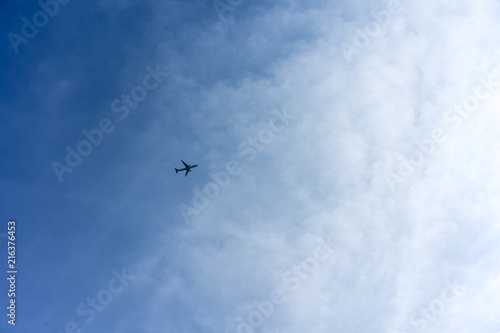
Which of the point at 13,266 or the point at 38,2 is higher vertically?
the point at 38,2

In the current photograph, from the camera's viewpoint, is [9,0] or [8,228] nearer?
[8,228]

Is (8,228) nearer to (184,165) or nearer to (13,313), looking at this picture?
(13,313)

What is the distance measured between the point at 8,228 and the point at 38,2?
2215 inches

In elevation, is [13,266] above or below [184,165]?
below

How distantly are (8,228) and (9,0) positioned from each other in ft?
185

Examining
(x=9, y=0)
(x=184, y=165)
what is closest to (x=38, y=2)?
(x=9, y=0)

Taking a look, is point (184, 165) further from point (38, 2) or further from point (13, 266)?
point (38, 2)

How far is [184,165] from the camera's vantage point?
81.1 meters

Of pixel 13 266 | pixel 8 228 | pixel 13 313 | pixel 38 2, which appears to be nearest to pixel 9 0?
pixel 38 2

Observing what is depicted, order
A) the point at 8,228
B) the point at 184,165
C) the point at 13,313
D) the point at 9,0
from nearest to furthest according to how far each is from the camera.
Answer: the point at 13,313, the point at 8,228, the point at 9,0, the point at 184,165

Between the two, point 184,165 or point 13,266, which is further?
point 184,165

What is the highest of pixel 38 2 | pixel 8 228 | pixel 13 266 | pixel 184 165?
pixel 38 2

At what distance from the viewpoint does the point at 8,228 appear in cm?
6625

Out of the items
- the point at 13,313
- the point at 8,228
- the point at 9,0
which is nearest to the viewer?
the point at 13,313
